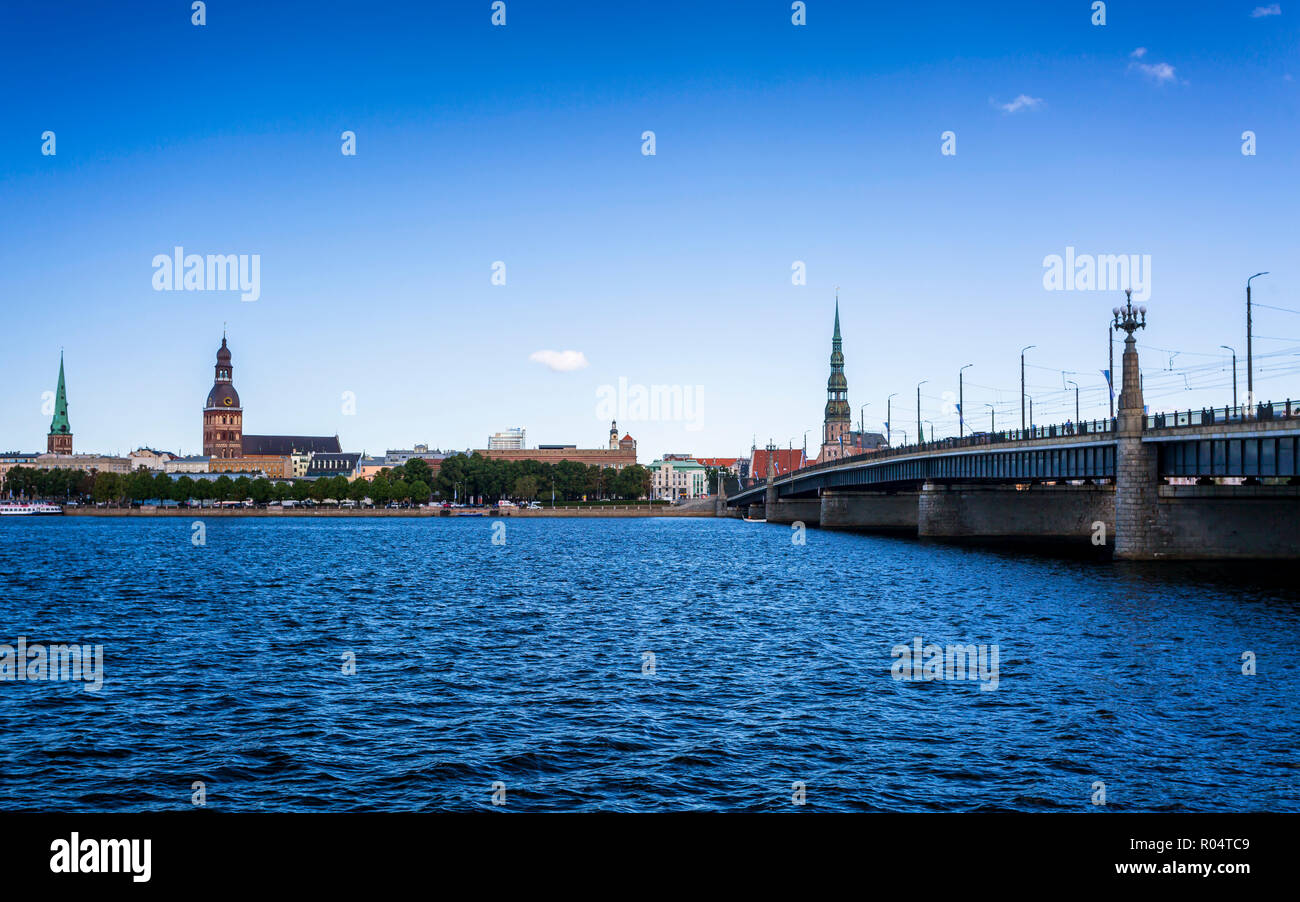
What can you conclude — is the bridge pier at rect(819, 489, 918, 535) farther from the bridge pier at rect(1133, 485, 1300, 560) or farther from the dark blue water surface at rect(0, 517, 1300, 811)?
the dark blue water surface at rect(0, 517, 1300, 811)

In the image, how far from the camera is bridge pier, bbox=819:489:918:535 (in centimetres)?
13588

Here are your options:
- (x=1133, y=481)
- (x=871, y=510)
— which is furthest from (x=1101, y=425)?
(x=871, y=510)

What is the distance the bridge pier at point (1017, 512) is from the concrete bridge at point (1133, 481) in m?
0.10

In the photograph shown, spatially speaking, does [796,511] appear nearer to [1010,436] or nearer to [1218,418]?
[1010,436]

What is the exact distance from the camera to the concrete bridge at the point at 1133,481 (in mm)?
54812

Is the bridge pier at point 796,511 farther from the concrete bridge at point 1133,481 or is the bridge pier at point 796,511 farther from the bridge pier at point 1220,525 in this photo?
the bridge pier at point 1220,525

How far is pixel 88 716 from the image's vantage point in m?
23.8

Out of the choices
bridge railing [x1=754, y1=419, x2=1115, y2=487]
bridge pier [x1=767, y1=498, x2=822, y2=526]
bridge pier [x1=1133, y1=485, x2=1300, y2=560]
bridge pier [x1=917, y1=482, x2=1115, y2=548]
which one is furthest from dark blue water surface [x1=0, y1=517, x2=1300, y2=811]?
bridge pier [x1=767, y1=498, x2=822, y2=526]

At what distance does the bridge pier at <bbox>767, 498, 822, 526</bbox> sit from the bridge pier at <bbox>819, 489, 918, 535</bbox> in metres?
23.5
